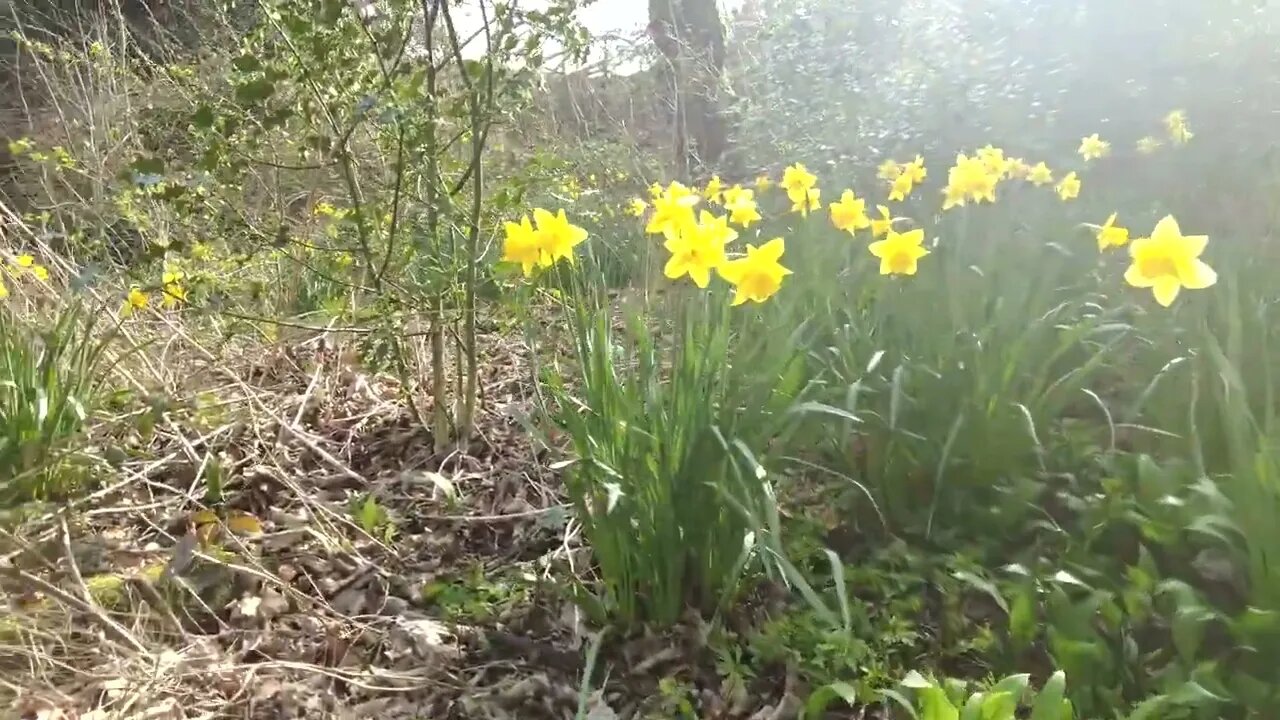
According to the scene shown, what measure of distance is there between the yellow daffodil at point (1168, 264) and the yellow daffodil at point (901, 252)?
46 centimetres

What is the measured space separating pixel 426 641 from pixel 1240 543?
4.48 feet

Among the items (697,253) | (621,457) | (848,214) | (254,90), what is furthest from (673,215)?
(254,90)

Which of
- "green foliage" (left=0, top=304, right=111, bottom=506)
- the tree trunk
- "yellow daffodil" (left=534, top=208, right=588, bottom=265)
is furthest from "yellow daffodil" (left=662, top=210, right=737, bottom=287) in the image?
the tree trunk

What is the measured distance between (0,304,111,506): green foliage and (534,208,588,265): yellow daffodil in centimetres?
111

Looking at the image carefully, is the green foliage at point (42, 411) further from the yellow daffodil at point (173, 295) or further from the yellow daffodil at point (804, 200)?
the yellow daffodil at point (804, 200)

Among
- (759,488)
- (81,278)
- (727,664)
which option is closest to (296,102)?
(81,278)

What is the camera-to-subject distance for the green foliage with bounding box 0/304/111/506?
193cm

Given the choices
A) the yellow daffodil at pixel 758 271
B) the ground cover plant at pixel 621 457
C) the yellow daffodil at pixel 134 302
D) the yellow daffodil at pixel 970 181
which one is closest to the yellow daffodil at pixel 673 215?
the ground cover plant at pixel 621 457

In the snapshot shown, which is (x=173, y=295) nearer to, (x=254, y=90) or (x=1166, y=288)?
(x=254, y=90)

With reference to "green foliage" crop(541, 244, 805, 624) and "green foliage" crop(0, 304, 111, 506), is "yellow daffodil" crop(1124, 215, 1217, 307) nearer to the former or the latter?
"green foliage" crop(541, 244, 805, 624)

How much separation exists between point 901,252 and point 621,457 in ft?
2.96

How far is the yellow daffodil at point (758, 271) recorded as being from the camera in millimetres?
1636

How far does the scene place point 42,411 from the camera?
6.53 ft

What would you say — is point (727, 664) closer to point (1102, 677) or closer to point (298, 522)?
point (1102, 677)
